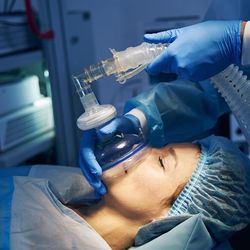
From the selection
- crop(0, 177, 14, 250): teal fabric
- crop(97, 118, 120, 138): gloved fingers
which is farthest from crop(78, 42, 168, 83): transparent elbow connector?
crop(0, 177, 14, 250): teal fabric

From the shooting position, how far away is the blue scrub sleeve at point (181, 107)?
4.87ft

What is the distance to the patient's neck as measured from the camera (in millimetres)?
1241

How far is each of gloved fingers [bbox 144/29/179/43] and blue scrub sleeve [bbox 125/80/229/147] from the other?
0.29m

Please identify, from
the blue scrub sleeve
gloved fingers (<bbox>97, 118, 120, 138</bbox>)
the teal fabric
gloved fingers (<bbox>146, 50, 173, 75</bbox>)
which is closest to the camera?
the teal fabric

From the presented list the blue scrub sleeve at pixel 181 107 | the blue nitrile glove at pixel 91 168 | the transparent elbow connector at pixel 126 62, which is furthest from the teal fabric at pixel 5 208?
the blue scrub sleeve at pixel 181 107

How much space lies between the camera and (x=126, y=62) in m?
1.17

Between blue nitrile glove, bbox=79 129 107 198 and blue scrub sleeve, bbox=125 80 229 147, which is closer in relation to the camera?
blue nitrile glove, bbox=79 129 107 198

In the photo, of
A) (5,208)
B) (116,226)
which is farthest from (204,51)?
(5,208)

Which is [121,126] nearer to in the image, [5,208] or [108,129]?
[108,129]

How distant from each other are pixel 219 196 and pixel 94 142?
415 millimetres

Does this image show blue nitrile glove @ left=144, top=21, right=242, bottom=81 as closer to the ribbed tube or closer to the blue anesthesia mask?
the ribbed tube

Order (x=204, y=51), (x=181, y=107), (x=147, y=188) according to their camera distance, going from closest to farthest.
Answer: (x=204, y=51) → (x=147, y=188) → (x=181, y=107)

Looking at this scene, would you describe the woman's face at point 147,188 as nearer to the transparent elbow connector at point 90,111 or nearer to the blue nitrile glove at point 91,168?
the blue nitrile glove at point 91,168

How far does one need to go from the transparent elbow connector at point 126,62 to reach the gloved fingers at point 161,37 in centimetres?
2
